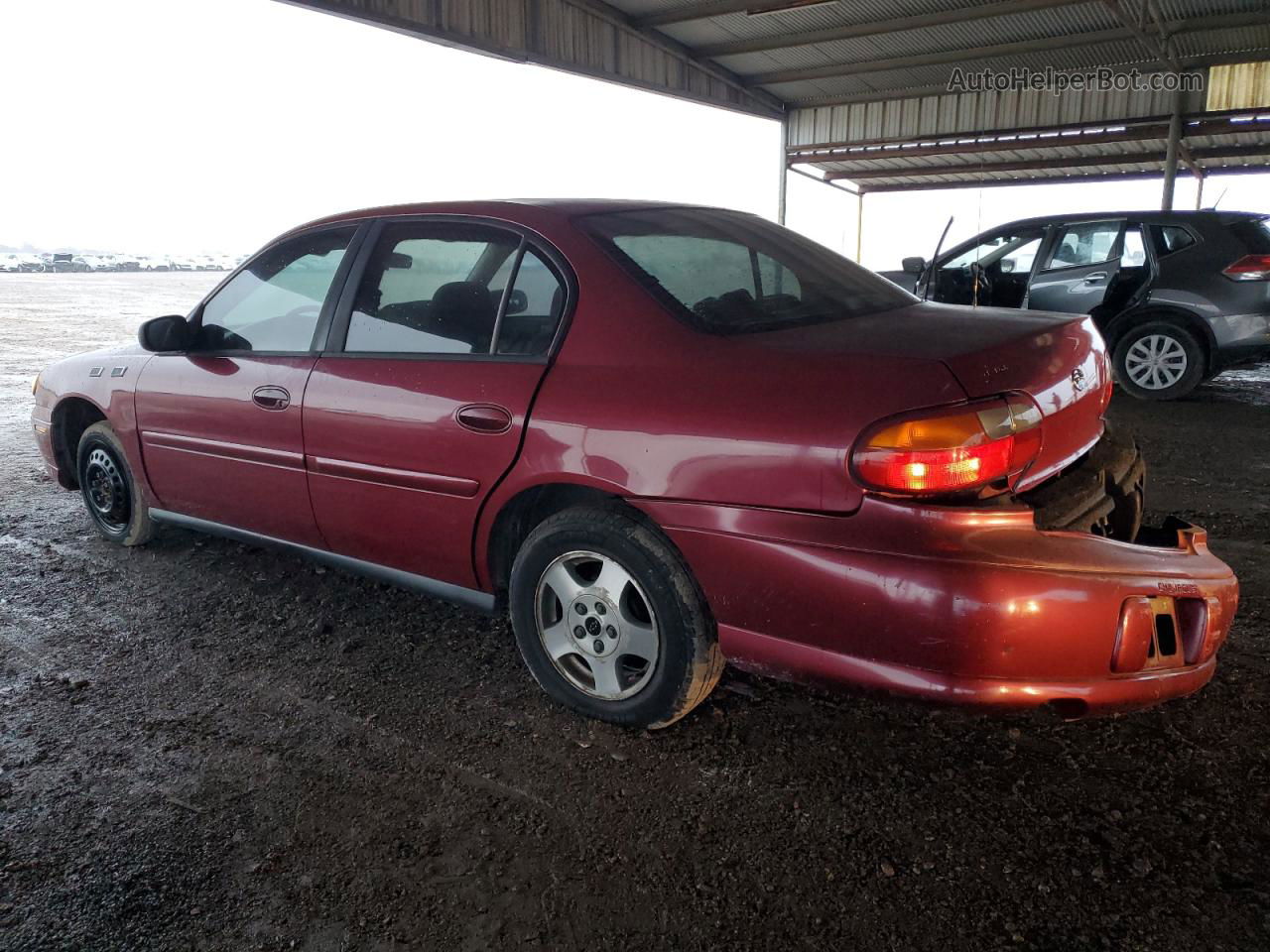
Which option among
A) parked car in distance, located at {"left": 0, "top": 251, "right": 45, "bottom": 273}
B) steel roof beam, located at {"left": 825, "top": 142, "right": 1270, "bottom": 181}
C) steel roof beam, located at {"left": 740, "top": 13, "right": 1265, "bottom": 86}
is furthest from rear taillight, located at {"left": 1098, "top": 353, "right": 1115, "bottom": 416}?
parked car in distance, located at {"left": 0, "top": 251, "right": 45, "bottom": 273}

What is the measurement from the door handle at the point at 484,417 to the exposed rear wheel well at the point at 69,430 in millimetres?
2537

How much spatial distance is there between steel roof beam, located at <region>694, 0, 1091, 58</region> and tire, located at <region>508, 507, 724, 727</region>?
1293cm

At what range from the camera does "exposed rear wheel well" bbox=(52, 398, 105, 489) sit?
4.22m

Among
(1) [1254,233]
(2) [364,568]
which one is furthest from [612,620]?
(1) [1254,233]

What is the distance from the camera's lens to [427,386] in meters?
2.67

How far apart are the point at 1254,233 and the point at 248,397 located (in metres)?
7.71

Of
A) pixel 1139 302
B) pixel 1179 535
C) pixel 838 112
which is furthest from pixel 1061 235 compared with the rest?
pixel 838 112

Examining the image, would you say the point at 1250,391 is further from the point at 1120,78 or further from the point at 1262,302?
the point at 1120,78

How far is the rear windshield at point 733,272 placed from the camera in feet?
8.04

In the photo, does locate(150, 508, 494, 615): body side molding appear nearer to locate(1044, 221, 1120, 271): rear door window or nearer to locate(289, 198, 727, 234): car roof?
locate(289, 198, 727, 234): car roof

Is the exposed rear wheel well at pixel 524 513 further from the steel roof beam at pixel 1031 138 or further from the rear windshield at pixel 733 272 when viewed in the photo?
the steel roof beam at pixel 1031 138

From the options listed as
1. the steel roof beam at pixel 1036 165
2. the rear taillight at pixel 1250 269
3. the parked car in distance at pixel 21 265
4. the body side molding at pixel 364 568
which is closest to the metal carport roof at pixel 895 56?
the steel roof beam at pixel 1036 165

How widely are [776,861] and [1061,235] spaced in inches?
303

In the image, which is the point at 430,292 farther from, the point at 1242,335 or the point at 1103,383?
the point at 1242,335
